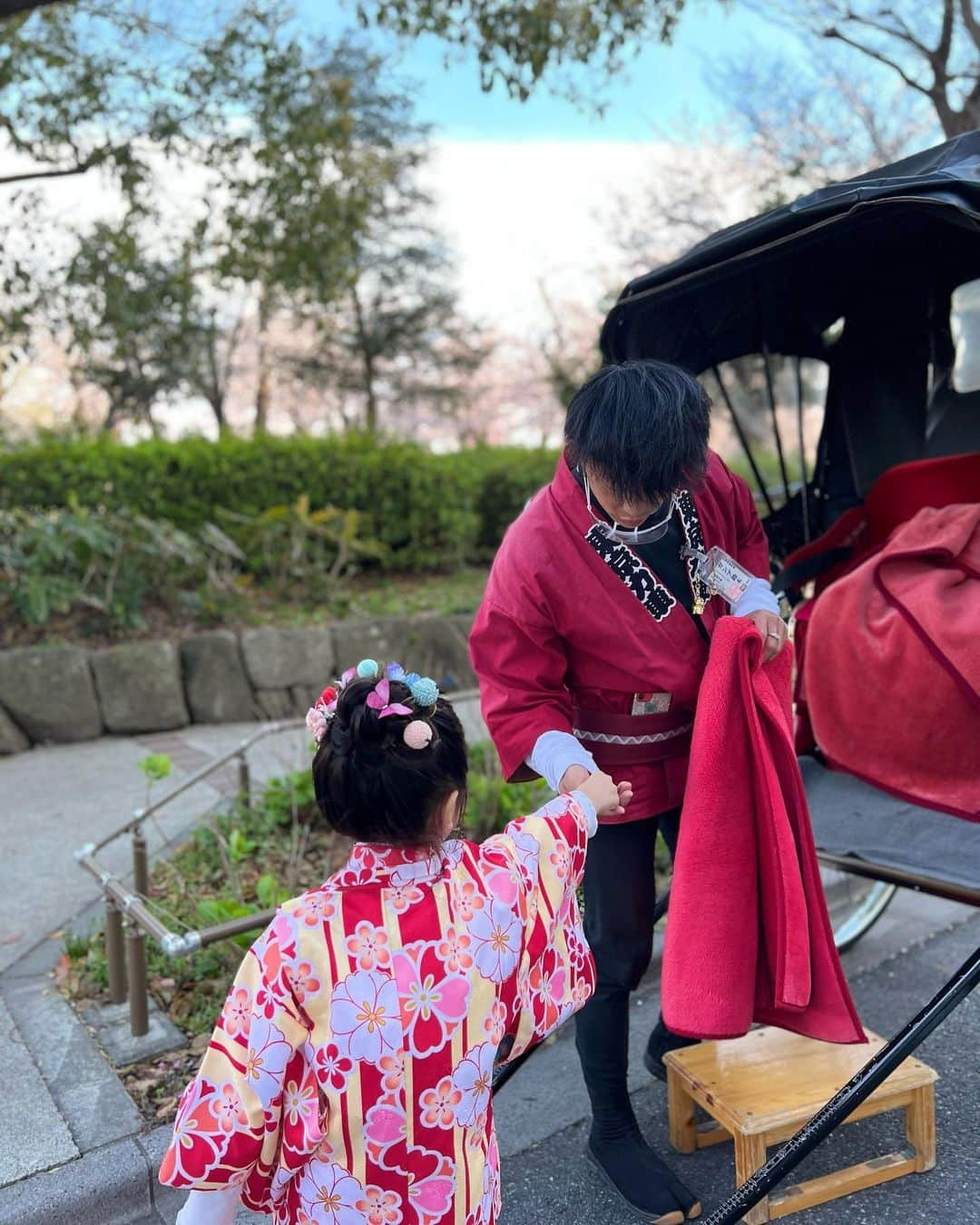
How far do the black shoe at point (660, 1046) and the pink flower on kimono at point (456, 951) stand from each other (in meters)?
1.46

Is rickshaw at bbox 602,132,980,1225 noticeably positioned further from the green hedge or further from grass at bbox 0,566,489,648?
the green hedge

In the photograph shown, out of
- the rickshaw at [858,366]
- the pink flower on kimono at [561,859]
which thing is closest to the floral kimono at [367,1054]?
the pink flower on kimono at [561,859]

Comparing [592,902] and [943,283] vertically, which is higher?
[943,283]

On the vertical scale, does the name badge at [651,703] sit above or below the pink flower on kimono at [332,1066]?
above

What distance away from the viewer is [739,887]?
205 centimetres

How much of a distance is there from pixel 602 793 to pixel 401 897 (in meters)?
0.45

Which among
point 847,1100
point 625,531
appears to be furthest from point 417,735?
point 847,1100

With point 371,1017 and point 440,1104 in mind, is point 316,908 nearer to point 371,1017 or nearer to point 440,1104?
point 371,1017

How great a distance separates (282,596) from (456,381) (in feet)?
42.3

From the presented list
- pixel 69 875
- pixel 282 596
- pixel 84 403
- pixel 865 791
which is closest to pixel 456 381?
pixel 84 403

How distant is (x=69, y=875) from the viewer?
4082 mm

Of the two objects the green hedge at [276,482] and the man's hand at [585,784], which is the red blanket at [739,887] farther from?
the green hedge at [276,482]

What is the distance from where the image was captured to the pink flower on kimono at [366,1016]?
146 cm

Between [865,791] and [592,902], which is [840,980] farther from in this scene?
[865,791]
